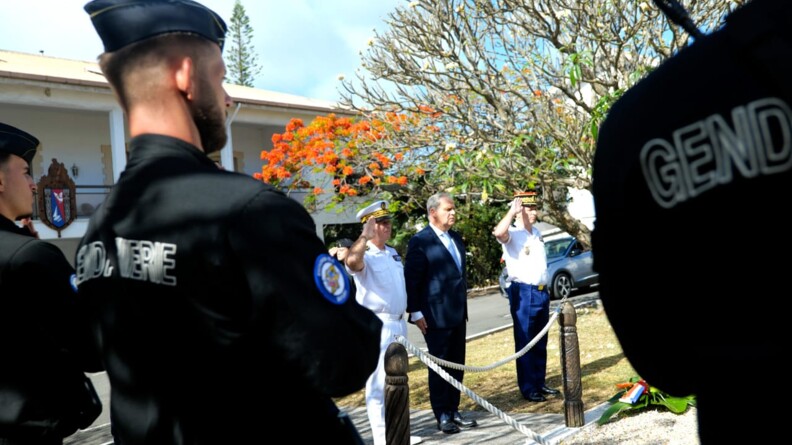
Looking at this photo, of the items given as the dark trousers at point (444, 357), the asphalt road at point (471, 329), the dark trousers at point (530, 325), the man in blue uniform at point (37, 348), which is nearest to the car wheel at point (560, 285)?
the asphalt road at point (471, 329)

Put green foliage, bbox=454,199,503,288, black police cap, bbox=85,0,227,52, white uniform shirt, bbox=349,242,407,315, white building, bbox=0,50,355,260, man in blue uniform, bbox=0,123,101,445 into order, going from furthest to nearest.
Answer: green foliage, bbox=454,199,503,288
white building, bbox=0,50,355,260
white uniform shirt, bbox=349,242,407,315
man in blue uniform, bbox=0,123,101,445
black police cap, bbox=85,0,227,52

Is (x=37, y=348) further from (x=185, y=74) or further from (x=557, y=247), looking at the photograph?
(x=557, y=247)

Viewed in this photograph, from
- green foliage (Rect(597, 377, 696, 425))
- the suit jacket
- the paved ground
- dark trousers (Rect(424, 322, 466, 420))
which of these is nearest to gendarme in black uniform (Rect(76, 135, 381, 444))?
the paved ground

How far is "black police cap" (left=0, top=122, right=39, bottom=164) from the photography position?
2.90m

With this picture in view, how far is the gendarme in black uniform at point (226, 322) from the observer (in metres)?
1.43

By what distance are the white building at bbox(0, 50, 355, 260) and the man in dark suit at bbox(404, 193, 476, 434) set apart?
10450mm

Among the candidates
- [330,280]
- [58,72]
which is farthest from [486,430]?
[58,72]

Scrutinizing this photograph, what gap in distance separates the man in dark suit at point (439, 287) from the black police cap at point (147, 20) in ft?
18.3

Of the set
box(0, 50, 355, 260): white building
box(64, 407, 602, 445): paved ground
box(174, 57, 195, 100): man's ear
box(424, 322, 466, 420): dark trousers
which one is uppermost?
box(0, 50, 355, 260): white building

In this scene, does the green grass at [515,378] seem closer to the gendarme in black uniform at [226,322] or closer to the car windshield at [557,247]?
the gendarme in black uniform at [226,322]

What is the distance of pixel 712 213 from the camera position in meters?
0.90

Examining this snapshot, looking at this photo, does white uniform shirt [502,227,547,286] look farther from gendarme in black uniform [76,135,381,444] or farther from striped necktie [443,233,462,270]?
gendarme in black uniform [76,135,381,444]

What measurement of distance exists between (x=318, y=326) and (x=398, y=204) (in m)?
11.7

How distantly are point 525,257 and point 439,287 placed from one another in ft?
4.58
